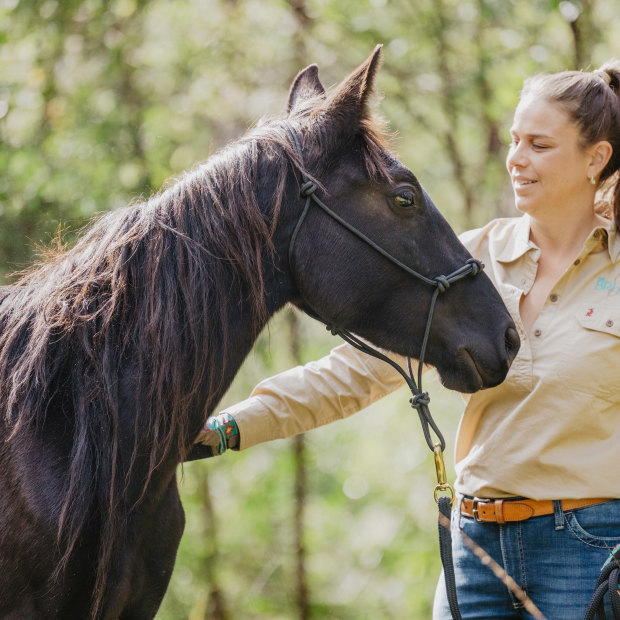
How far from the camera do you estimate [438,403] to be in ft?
22.2

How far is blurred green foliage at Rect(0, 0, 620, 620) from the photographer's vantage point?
5656 millimetres

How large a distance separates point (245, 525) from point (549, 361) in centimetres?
537

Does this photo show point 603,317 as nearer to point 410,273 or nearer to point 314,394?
point 410,273

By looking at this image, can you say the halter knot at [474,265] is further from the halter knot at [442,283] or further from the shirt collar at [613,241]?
the shirt collar at [613,241]

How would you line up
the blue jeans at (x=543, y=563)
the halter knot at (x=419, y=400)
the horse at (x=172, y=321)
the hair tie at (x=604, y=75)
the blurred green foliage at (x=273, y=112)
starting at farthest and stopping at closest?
the blurred green foliage at (x=273, y=112) < the hair tie at (x=604, y=75) < the halter knot at (x=419, y=400) < the blue jeans at (x=543, y=563) < the horse at (x=172, y=321)

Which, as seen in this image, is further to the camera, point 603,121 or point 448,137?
point 448,137

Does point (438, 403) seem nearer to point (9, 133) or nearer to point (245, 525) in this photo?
point (245, 525)

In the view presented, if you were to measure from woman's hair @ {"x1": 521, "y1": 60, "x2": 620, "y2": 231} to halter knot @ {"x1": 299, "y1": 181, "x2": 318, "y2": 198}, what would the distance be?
88 centimetres

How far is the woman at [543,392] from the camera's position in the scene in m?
2.14

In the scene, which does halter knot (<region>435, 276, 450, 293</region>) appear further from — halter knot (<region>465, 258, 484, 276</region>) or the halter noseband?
halter knot (<region>465, 258, 484, 276</region>)

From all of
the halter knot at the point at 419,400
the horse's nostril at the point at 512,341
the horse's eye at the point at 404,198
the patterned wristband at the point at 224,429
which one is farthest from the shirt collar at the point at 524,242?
the patterned wristband at the point at 224,429

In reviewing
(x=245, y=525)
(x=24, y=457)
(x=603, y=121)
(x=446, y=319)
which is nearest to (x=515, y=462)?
(x=446, y=319)

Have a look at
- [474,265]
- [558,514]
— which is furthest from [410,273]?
[558,514]

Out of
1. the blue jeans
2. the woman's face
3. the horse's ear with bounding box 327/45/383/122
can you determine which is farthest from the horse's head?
the blue jeans
